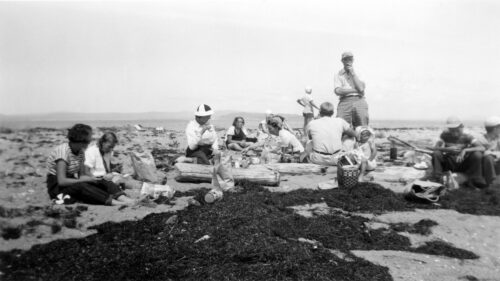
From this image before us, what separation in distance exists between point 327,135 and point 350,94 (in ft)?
5.71

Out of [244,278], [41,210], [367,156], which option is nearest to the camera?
[244,278]

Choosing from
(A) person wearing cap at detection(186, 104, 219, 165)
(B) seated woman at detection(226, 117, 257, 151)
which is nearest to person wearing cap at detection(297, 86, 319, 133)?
(B) seated woman at detection(226, 117, 257, 151)

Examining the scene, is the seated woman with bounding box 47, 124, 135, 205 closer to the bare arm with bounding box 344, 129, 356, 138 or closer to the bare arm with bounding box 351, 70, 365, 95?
the bare arm with bounding box 344, 129, 356, 138

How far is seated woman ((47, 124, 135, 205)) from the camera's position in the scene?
5.42m

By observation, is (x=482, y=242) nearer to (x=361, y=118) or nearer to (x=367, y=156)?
(x=367, y=156)

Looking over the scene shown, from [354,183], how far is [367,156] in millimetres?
1531

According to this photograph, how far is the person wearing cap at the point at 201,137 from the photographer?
7.69 m

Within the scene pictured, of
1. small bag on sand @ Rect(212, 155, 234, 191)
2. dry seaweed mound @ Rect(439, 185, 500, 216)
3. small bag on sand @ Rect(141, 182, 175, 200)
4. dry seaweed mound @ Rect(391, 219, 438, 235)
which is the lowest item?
dry seaweed mound @ Rect(391, 219, 438, 235)

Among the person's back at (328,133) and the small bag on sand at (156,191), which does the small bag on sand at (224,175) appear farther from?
the person's back at (328,133)

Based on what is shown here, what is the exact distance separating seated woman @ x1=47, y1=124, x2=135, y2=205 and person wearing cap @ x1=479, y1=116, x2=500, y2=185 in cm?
579

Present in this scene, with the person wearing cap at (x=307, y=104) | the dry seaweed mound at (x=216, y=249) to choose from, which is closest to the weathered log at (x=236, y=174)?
the dry seaweed mound at (x=216, y=249)

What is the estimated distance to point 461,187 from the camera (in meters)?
6.57

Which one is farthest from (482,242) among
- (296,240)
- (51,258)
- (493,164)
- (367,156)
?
(51,258)

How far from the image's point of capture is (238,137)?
11320mm
